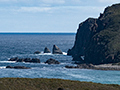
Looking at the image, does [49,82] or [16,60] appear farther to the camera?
[16,60]

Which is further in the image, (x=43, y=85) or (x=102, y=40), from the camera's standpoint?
(x=102, y=40)

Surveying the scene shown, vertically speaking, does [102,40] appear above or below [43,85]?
above

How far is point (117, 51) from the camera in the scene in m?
147

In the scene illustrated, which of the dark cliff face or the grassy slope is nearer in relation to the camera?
→ the grassy slope

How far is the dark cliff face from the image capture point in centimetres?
14675

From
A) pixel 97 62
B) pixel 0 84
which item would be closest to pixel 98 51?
pixel 97 62

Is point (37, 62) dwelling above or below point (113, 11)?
below

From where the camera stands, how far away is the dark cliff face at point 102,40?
146750 millimetres

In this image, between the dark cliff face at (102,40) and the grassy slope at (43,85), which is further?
the dark cliff face at (102,40)

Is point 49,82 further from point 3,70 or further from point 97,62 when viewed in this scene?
point 97,62

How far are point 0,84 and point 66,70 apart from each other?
69.0 metres

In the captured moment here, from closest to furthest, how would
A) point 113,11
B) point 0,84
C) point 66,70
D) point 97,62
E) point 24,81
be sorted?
1. point 0,84
2. point 24,81
3. point 66,70
4. point 97,62
5. point 113,11

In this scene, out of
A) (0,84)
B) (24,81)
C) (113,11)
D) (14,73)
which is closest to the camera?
(0,84)

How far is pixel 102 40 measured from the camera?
6240 inches
